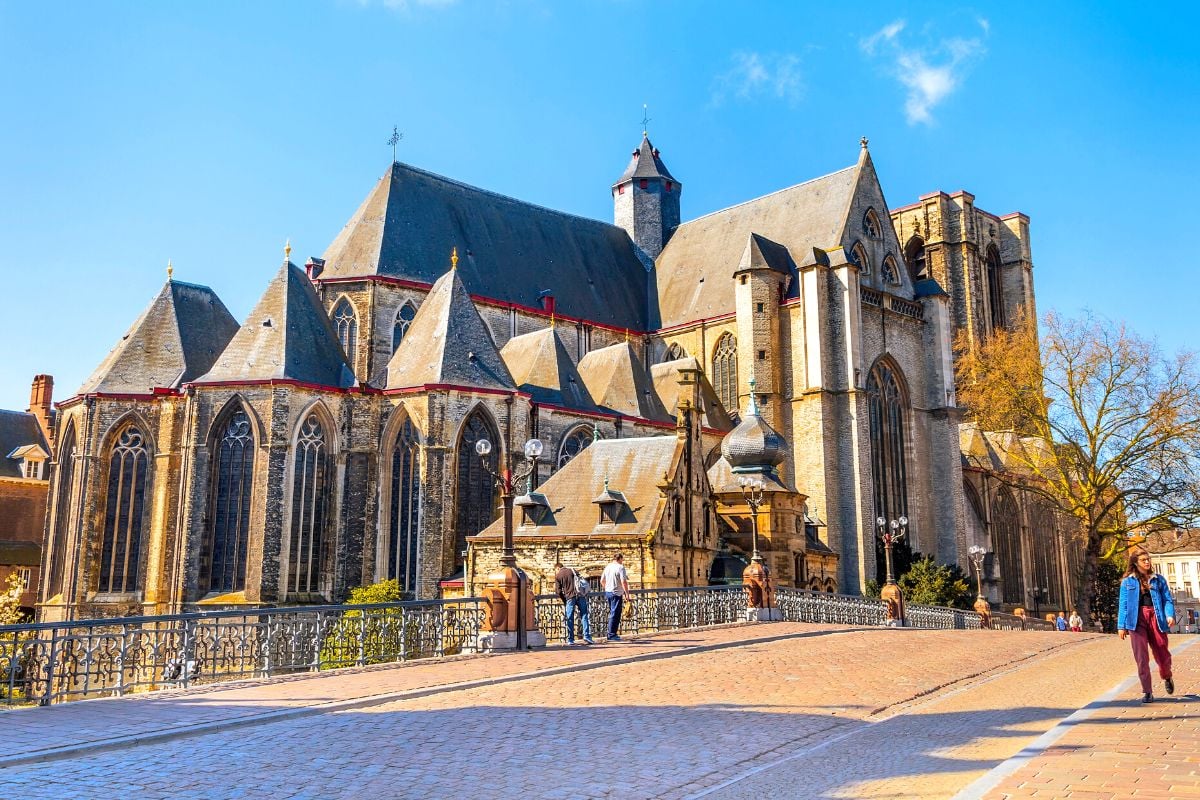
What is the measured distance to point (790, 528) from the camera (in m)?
30.9

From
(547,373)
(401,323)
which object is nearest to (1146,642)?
(547,373)

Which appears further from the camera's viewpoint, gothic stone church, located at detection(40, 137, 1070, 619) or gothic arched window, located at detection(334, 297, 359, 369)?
gothic arched window, located at detection(334, 297, 359, 369)

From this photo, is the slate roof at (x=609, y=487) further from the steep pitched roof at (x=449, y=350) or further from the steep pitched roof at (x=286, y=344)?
the steep pitched roof at (x=286, y=344)

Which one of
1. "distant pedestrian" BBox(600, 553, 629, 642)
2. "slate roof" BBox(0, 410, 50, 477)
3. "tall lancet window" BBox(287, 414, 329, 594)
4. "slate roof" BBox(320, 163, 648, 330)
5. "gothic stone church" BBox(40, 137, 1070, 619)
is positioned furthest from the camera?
"slate roof" BBox(0, 410, 50, 477)

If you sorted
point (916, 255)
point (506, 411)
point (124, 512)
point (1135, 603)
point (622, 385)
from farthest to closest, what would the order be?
point (916, 255) → point (622, 385) → point (124, 512) → point (506, 411) → point (1135, 603)

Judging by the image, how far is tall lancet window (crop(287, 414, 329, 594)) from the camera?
29.9m

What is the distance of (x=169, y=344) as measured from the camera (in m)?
34.1

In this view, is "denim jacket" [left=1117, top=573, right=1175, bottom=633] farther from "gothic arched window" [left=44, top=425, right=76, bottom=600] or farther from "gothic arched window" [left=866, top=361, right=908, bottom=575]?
"gothic arched window" [left=866, top=361, right=908, bottom=575]

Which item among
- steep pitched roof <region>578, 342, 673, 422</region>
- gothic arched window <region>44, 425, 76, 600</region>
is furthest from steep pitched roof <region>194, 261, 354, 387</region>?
steep pitched roof <region>578, 342, 673, 422</region>

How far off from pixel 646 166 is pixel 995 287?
2597 centimetres

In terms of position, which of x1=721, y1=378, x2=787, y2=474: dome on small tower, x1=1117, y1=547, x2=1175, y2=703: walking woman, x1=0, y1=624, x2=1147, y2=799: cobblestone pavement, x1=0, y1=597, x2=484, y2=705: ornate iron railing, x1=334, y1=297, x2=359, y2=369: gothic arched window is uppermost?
x1=334, y1=297, x2=359, y2=369: gothic arched window

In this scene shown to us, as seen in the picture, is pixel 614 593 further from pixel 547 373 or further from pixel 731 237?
pixel 731 237

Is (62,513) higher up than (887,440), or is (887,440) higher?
(887,440)

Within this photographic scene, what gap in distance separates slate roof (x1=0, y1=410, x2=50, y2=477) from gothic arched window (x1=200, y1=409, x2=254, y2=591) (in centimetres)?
2641
